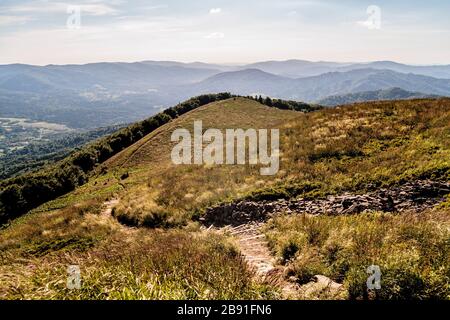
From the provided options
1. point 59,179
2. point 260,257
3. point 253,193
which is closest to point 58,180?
point 59,179

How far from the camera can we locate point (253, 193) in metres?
16.1

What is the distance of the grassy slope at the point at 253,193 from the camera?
6.57 metres

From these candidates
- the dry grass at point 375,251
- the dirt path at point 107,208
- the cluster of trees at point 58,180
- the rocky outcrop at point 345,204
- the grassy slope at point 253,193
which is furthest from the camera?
the cluster of trees at point 58,180

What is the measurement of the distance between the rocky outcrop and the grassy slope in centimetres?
84

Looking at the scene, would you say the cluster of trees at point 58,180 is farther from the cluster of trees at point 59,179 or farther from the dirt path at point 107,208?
the dirt path at point 107,208

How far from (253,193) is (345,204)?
15.5 ft

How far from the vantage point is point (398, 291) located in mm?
5922

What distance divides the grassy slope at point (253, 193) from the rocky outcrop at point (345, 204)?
33.1 inches

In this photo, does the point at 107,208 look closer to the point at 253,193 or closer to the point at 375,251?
the point at 253,193

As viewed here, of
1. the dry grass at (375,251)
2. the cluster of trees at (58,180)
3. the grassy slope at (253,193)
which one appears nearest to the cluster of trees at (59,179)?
the cluster of trees at (58,180)

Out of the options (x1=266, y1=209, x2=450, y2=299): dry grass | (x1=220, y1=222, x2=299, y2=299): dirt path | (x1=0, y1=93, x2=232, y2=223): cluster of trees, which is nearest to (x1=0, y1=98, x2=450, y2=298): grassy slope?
(x1=266, y1=209, x2=450, y2=299): dry grass
